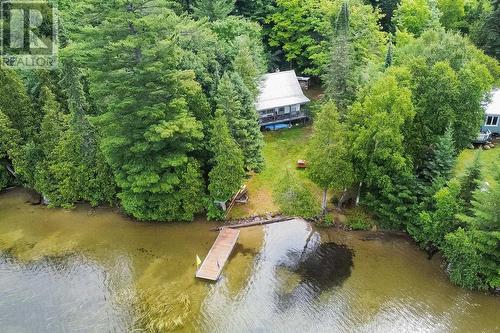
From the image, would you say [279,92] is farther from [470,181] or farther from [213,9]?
[470,181]

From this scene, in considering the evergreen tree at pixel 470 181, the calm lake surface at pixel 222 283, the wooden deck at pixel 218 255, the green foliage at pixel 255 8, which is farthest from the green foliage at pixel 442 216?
the green foliage at pixel 255 8

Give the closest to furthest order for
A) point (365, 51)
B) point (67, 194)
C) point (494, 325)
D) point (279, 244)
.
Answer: point (494, 325) → point (279, 244) → point (67, 194) → point (365, 51)

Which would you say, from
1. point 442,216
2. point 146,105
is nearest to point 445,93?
point 442,216

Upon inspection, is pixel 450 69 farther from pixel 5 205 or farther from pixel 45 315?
pixel 5 205

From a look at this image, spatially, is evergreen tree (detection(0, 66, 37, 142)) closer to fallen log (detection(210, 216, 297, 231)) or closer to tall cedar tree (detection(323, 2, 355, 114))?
fallen log (detection(210, 216, 297, 231))

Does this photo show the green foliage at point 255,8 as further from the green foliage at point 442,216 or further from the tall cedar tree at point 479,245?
the tall cedar tree at point 479,245

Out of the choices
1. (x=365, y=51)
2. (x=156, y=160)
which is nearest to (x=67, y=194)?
(x=156, y=160)
